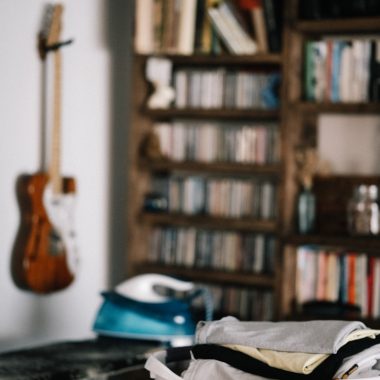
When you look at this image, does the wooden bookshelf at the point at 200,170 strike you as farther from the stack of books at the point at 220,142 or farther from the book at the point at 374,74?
the book at the point at 374,74

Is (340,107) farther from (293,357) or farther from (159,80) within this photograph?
(293,357)

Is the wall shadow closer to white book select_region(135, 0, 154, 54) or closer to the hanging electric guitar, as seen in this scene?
white book select_region(135, 0, 154, 54)

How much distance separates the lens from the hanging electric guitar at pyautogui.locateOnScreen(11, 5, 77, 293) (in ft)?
11.0

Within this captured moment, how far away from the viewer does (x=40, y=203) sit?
11.0 feet

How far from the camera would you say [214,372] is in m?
1.61

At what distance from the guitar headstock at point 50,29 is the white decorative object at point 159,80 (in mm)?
490

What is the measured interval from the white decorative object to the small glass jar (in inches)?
38.8

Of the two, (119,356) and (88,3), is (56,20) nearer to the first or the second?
(88,3)

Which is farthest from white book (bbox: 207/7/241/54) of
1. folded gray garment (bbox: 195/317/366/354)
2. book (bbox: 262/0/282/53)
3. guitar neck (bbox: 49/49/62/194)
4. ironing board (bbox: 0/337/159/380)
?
folded gray garment (bbox: 195/317/366/354)

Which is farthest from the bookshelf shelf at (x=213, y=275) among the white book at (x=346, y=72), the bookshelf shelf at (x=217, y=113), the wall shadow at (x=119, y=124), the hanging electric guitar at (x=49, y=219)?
the white book at (x=346, y=72)

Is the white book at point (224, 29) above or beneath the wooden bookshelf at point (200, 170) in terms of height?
above

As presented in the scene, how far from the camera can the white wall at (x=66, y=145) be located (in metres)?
3.34

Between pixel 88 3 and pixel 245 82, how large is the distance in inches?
32.5

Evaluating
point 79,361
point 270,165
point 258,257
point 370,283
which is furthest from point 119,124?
point 79,361
